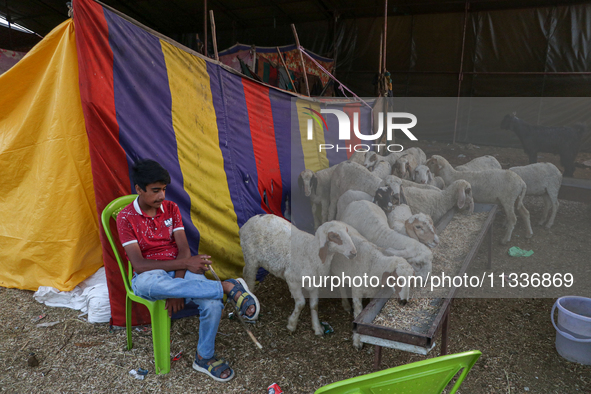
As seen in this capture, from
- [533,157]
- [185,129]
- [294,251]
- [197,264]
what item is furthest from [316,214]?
[533,157]

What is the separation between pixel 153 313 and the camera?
239cm

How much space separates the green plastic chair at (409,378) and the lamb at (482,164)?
388 cm

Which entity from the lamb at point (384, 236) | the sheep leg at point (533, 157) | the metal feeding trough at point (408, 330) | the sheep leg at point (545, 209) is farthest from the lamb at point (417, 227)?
the sheep leg at point (533, 157)

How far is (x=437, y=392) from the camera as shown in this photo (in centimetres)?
136

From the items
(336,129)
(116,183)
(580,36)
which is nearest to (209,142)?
(116,183)

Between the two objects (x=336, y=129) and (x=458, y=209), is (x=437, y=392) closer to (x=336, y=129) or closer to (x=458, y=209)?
(x=458, y=209)

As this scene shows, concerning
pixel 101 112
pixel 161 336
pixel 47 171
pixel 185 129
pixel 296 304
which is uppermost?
pixel 101 112

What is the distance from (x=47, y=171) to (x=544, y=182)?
545cm

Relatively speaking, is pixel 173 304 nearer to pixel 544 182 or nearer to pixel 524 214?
pixel 524 214

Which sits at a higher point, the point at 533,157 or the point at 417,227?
the point at 533,157

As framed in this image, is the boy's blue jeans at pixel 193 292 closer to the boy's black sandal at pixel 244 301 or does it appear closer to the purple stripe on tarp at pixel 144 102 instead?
the boy's black sandal at pixel 244 301

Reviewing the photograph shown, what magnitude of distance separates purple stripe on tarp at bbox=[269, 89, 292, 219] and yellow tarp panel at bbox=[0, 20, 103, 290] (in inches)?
88.8

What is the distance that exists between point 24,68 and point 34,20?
38.7 ft

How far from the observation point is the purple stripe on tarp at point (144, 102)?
2756mm
